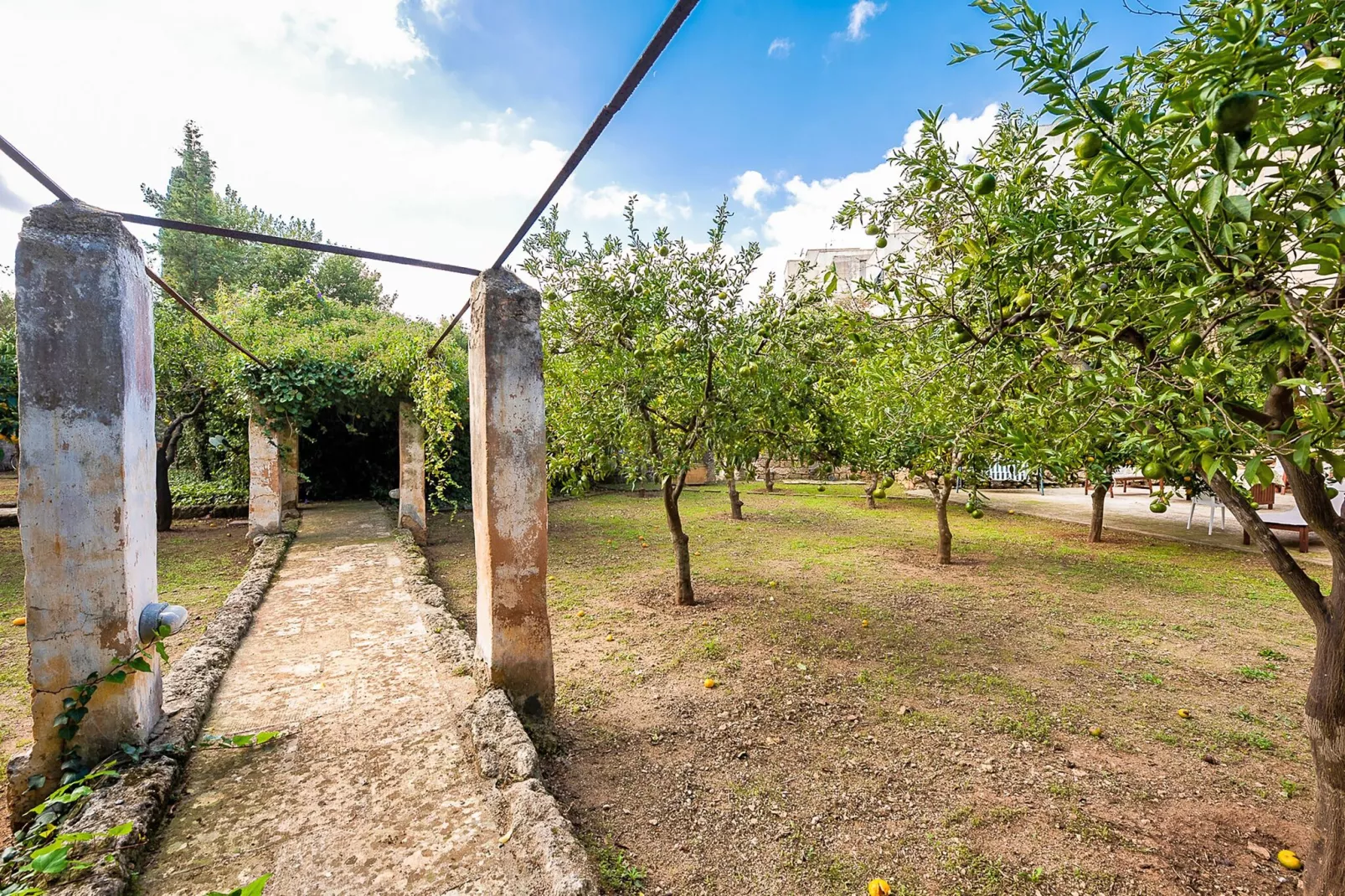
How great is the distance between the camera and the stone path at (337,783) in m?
2.11

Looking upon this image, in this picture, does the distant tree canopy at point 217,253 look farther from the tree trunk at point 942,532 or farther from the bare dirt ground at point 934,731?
the tree trunk at point 942,532

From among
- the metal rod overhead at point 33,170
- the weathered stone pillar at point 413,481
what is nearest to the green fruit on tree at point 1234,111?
the metal rod overhead at point 33,170

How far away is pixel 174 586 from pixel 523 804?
6515mm

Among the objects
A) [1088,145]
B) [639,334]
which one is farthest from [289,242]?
[1088,145]

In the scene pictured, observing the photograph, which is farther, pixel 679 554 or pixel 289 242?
pixel 679 554

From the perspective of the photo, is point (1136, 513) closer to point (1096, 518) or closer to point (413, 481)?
point (1096, 518)

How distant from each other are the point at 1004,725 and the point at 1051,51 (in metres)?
3.70

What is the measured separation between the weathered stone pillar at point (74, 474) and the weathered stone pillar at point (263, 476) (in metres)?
6.58

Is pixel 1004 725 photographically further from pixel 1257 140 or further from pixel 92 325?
pixel 92 325

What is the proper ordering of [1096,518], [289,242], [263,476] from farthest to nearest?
[1096,518] < [263,476] < [289,242]

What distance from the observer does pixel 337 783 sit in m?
2.66

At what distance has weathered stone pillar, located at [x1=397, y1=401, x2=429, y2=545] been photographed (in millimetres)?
8727

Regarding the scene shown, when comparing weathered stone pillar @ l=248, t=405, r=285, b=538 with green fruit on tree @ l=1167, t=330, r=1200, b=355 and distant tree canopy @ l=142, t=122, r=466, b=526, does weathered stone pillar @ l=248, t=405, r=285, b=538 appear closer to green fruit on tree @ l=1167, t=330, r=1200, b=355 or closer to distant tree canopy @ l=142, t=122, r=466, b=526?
distant tree canopy @ l=142, t=122, r=466, b=526

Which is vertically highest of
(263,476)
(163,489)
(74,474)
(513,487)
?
(74,474)
